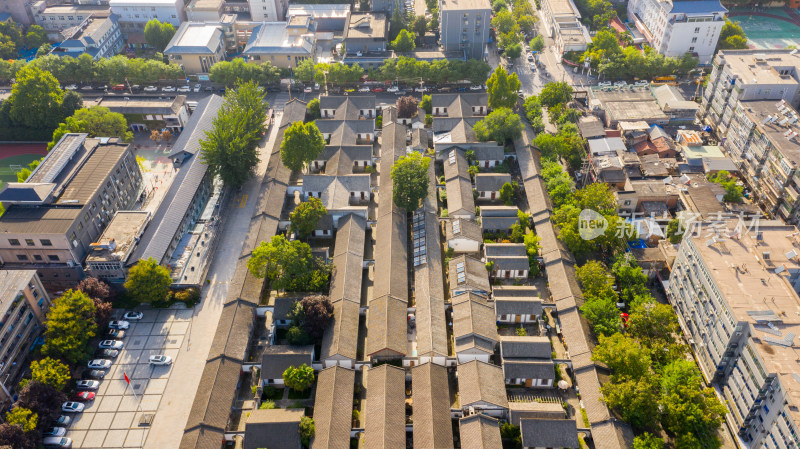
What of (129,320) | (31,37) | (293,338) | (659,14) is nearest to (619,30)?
(659,14)

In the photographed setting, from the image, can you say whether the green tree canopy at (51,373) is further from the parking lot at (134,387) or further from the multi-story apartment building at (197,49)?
the multi-story apartment building at (197,49)

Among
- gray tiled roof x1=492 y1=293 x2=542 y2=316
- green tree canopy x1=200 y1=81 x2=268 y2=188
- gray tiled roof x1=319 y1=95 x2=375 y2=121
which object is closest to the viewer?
gray tiled roof x1=492 y1=293 x2=542 y2=316

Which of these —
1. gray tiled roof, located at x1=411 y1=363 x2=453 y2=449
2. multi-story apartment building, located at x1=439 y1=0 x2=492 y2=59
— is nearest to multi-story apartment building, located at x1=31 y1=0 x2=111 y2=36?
multi-story apartment building, located at x1=439 y1=0 x2=492 y2=59

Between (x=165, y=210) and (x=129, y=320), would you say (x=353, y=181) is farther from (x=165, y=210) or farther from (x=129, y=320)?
Answer: (x=129, y=320)

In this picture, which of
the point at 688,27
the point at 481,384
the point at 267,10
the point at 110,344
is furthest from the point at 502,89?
the point at 110,344

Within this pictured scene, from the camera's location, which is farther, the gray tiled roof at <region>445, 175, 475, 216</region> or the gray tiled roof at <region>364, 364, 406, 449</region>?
the gray tiled roof at <region>445, 175, 475, 216</region>

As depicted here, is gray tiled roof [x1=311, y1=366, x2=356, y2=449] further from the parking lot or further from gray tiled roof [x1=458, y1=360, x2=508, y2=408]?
the parking lot
